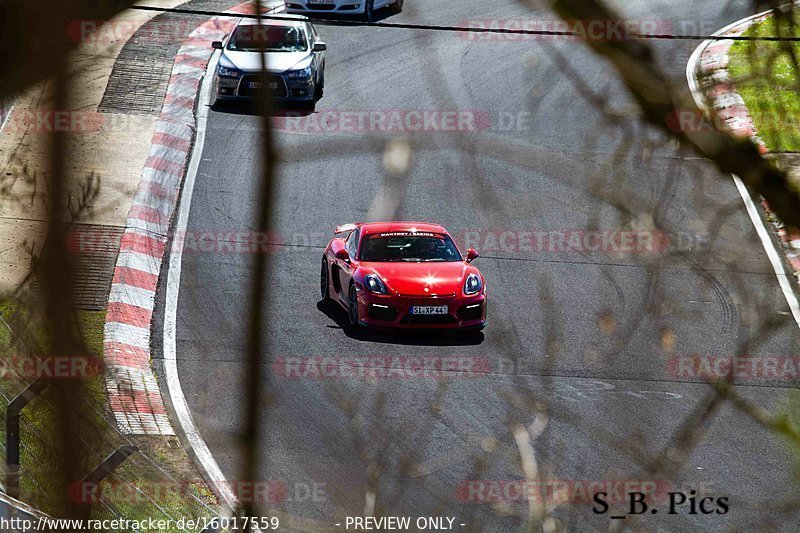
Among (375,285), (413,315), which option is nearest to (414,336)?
(413,315)

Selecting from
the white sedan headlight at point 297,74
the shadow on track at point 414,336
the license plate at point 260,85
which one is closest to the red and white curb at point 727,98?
the license plate at point 260,85

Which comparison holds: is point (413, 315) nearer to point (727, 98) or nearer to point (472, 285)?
point (472, 285)

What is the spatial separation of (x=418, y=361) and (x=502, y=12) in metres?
15.6

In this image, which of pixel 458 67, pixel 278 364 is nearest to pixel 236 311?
pixel 278 364

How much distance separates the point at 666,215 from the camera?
2.27 meters

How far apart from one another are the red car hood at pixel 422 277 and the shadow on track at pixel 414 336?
552mm

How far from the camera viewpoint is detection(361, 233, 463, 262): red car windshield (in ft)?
43.4

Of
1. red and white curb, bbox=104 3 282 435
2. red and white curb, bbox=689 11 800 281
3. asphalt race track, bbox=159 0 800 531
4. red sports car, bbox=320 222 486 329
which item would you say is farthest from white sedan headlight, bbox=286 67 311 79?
red sports car, bbox=320 222 486 329

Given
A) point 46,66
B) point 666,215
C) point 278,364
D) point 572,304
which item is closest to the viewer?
point 46,66

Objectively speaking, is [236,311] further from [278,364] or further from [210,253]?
[210,253]

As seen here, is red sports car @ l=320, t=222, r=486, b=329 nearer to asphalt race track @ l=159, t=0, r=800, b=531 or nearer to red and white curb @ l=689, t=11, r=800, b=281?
asphalt race track @ l=159, t=0, r=800, b=531

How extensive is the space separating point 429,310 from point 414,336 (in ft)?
1.53

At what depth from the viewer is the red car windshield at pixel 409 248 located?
1322 centimetres

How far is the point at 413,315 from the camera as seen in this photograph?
12.5m
